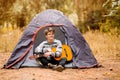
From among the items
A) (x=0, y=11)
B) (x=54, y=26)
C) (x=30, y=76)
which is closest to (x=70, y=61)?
(x=54, y=26)

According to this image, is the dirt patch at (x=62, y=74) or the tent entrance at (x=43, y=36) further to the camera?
the tent entrance at (x=43, y=36)

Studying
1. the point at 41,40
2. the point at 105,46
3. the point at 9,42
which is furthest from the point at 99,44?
the point at 41,40

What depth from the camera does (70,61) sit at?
23.4 feet

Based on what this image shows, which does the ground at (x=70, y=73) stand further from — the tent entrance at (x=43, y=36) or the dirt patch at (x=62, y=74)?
the tent entrance at (x=43, y=36)

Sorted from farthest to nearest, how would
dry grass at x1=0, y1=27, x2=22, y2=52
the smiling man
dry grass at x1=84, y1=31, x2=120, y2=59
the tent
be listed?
dry grass at x1=0, y1=27, x2=22, y2=52 < dry grass at x1=84, y1=31, x2=120, y2=59 < the tent < the smiling man

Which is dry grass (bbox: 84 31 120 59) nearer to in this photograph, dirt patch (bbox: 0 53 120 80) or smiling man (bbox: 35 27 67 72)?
dirt patch (bbox: 0 53 120 80)

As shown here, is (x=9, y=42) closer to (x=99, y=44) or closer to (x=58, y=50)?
(x=99, y=44)

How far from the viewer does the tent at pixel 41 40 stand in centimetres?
698

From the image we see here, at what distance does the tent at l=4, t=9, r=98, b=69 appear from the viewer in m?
6.98

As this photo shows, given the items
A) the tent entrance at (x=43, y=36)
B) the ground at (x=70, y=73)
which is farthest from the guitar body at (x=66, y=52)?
the ground at (x=70, y=73)

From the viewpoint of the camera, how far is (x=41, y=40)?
24.9ft

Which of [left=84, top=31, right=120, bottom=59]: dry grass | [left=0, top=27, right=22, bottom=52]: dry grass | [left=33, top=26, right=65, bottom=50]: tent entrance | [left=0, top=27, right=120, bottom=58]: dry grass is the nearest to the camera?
[left=33, top=26, right=65, bottom=50]: tent entrance

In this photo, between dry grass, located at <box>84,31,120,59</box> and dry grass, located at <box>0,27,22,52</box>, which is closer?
dry grass, located at <box>84,31,120,59</box>

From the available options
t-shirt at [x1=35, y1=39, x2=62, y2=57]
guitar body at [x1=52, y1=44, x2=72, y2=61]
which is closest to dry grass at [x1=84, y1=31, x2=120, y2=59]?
guitar body at [x1=52, y1=44, x2=72, y2=61]
